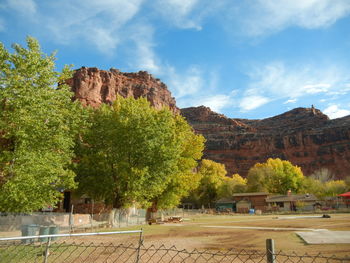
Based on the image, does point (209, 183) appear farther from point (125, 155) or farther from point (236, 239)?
point (236, 239)

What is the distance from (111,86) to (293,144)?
100.0 metres

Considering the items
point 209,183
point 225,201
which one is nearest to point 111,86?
point 209,183

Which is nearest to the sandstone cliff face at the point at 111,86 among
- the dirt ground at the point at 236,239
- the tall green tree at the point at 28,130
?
the tall green tree at the point at 28,130

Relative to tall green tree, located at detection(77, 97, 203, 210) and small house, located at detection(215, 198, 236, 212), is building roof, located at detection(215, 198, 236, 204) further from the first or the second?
tall green tree, located at detection(77, 97, 203, 210)

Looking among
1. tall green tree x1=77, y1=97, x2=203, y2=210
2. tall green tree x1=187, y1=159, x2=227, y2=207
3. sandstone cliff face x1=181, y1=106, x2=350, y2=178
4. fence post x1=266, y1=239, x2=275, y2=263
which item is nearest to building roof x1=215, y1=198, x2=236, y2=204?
tall green tree x1=187, y1=159, x2=227, y2=207

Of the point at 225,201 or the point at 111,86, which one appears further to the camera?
the point at 111,86

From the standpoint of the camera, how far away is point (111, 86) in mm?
130250

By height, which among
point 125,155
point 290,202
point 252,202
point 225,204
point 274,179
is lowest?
point 225,204

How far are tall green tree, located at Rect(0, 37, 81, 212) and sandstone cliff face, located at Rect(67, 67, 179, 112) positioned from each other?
2732 inches

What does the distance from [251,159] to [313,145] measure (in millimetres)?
32985

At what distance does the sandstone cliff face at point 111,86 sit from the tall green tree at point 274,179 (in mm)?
37125

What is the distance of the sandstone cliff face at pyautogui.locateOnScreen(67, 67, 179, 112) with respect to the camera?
380ft

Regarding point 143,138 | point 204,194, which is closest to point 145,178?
point 143,138

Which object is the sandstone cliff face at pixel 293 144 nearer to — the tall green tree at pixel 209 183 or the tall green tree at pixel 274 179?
the tall green tree at pixel 274 179
